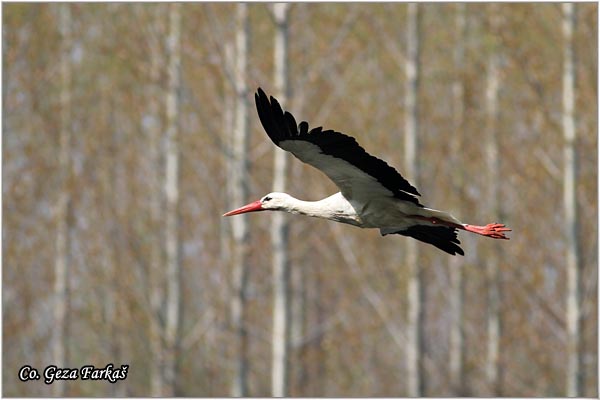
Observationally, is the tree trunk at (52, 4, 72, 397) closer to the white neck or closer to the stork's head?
the stork's head

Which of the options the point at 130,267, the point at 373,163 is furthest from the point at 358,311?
the point at 373,163

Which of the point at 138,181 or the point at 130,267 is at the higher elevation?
the point at 138,181

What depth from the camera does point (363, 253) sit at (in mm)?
15688

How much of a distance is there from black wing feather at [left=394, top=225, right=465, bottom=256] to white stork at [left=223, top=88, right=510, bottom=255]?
16 millimetres

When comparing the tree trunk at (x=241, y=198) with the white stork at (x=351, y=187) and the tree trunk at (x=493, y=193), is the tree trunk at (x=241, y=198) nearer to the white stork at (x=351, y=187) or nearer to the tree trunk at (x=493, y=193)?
the tree trunk at (x=493, y=193)

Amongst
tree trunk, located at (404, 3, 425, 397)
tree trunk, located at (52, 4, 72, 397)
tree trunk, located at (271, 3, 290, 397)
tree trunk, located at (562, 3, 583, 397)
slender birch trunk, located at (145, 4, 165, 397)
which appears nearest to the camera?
tree trunk, located at (271, 3, 290, 397)

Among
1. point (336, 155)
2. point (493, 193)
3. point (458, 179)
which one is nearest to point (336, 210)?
point (336, 155)

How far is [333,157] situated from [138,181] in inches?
441

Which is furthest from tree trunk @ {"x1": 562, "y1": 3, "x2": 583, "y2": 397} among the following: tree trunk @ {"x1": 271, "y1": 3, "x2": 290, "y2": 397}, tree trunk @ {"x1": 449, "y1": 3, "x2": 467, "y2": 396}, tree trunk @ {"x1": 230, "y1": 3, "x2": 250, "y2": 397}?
tree trunk @ {"x1": 230, "y1": 3, "x2": 250, "y2": 397}

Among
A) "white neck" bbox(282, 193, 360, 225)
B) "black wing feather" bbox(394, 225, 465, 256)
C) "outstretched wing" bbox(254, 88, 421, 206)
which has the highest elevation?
"outstretched wing" bbox(254, 88, 421, 206)

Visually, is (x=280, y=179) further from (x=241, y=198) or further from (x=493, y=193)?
(x=493, y=193)

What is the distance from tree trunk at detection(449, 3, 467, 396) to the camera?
45.1ft

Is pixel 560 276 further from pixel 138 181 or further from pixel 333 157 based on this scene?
pixel 333 157

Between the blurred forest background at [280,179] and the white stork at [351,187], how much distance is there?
380 centimetres
